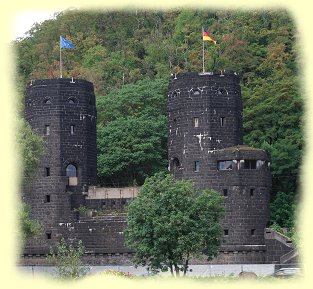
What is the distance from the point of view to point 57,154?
69.9 metres

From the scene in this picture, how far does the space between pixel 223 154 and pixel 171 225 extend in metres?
14.4

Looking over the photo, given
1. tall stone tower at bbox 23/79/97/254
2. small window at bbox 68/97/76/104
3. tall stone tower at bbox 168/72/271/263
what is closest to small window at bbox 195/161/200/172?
tall stone tower at bbox 168/72/271/263

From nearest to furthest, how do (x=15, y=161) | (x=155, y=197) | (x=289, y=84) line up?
(x=15, y=161) → (x=155, y=197) → (x=289, y=84)

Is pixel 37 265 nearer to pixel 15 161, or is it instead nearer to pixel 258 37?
pixel 15 161

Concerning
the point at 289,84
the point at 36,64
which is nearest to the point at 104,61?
the point at 36,64

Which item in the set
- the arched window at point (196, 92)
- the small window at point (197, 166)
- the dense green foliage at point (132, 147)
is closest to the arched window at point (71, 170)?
the dense green foliage at point (132, 147)

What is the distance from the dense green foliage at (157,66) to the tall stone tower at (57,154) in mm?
8826

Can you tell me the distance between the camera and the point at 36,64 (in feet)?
348

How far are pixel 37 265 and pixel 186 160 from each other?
399 inches

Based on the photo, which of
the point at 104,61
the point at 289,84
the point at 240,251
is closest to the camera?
the point at 240,251

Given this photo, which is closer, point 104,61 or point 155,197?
point 155,197

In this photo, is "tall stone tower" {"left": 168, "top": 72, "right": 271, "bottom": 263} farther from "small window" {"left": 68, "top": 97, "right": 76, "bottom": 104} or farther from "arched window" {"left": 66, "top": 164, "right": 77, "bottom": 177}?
"arched window" {"left": 66, "top": 164, "right": 77, "bottom": 177}

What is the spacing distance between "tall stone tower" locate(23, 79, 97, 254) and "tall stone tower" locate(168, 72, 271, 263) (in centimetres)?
519

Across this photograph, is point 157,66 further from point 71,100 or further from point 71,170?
point 71,170
